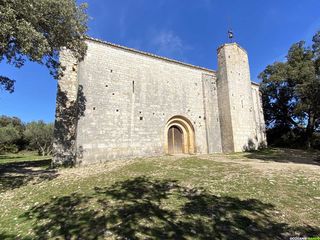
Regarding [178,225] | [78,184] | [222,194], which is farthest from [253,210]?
[78,184]

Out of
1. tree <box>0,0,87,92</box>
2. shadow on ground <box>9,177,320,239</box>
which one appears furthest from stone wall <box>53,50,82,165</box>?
shadow on ground <box>9,177,320,239</box>

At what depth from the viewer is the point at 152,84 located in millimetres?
17547

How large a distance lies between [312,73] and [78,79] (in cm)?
2009

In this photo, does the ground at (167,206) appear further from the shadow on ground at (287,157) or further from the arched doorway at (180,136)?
the arched doorway at (180,136)

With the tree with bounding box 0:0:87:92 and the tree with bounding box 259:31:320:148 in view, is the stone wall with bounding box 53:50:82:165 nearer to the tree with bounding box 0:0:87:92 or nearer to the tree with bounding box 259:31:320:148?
the tree with bounding box 0:0:87:92

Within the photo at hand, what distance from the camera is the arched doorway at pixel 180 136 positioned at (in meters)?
18.4

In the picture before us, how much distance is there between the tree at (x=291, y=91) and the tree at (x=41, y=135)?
35460 mm

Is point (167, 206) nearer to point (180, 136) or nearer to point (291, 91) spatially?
point (180, 136)

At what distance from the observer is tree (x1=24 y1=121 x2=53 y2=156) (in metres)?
39.9

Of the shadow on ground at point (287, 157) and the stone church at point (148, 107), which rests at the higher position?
the stone church at point (148, 107)

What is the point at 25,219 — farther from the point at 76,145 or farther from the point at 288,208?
the point at 76,145

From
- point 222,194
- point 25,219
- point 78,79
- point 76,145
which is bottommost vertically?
point 25,219

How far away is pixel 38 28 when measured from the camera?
33.2ft

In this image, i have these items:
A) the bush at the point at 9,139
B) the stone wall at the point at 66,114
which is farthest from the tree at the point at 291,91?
the bush at the point at 9,139
